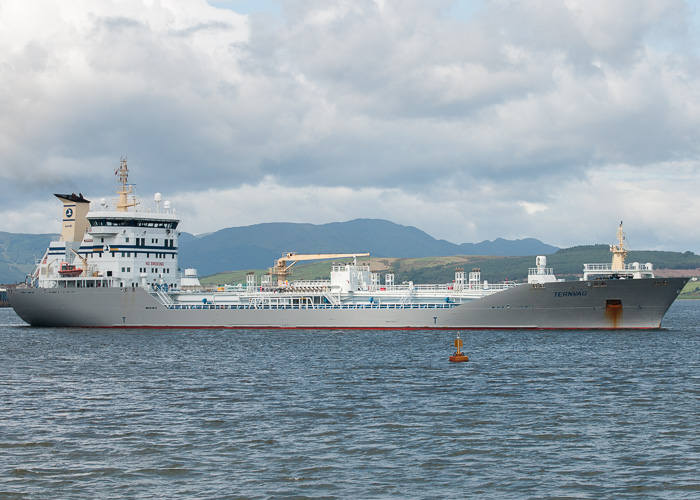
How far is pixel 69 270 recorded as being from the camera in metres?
78.2

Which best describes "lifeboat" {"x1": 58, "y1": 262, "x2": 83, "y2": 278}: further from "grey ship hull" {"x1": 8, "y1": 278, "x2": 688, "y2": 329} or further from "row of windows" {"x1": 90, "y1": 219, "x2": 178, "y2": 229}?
"row of windows" {"x1": 90, "y1": 219, "x2": 178, "y2": 229}

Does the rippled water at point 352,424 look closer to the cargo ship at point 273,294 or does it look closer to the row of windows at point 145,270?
the cargo ship at point 273,294

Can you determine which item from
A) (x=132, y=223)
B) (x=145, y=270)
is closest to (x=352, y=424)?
Answer: (x=145, y=270)

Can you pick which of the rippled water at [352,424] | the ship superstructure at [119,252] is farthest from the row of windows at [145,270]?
the rippled water at [352,424]

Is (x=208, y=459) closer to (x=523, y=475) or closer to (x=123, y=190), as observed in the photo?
(x=523, y=475)

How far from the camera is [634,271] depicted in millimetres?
65375

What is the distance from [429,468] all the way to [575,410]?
10743 millimetres

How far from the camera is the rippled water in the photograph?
2134cm

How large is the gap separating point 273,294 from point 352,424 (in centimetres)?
4762

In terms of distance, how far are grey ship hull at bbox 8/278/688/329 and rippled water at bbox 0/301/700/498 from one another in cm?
1250

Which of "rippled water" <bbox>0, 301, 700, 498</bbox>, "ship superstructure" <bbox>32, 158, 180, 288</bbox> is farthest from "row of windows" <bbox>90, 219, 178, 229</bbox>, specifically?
"rippled water" <bbox>0, 301, 700, 498</bbox>

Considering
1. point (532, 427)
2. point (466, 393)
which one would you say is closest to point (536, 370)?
point (466, 393)

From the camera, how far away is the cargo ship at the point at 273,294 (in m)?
65.8

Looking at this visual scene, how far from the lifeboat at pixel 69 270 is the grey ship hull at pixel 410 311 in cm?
193
